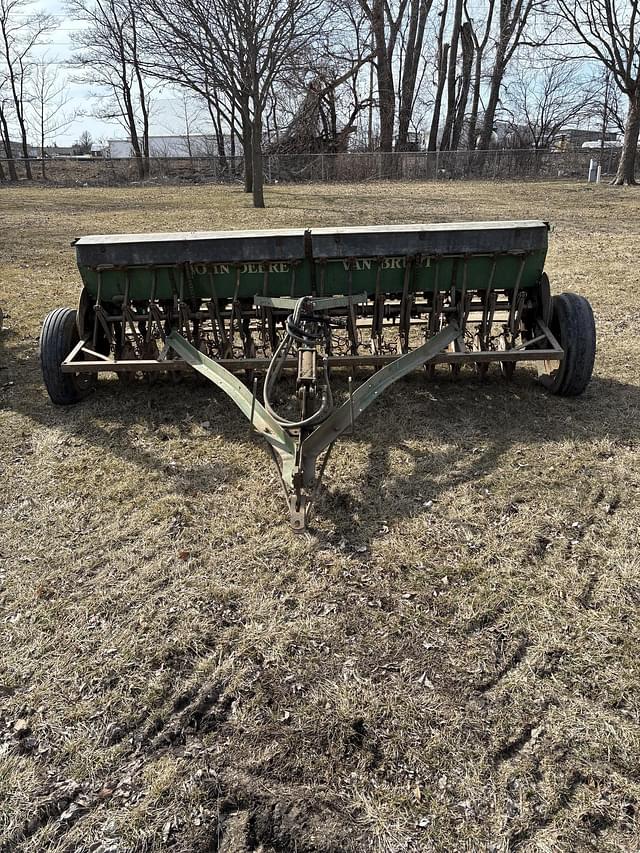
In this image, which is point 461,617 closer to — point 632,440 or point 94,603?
point 94,603

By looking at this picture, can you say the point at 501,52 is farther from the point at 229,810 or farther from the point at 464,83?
the point at 229,810

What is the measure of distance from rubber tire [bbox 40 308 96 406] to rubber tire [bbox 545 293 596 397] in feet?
12.8

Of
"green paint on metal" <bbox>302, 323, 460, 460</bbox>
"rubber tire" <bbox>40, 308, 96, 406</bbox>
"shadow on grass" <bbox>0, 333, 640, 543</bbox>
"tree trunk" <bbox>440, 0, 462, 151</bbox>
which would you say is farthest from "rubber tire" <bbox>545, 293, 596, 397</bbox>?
"tree trunk" <bbox>440, 0, 462, 151</bbox>

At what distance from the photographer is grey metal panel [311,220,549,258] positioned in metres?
4.56

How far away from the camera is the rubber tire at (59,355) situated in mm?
4680

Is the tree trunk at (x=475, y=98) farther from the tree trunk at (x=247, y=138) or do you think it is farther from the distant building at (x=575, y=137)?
the tree trunk at (x=247, y=138)

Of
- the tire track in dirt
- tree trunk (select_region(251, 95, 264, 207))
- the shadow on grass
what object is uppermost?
tree trunk (select_region(251, 95, 264, 207))

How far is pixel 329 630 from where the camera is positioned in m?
2.72

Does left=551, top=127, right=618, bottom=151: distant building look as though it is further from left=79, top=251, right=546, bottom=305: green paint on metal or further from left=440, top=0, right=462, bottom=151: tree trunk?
left=79, top=251, right=546, bottom=305: green paint on metal

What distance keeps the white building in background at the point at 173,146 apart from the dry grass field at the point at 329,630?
44.8 m

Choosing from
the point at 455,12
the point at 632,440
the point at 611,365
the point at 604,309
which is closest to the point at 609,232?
the point at 604,309

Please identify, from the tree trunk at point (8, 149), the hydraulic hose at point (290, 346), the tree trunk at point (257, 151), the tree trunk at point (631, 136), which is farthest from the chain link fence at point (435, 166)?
the hydraulic hose at point (290, 346)

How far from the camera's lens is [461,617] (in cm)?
277

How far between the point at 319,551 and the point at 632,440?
254 cm
